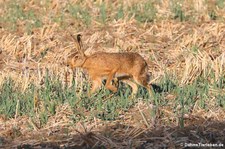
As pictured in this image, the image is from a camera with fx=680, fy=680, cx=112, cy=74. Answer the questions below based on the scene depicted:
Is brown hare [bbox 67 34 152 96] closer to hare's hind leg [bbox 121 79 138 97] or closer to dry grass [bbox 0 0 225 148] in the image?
hare's hind leg [bbox 121 79 138 97]

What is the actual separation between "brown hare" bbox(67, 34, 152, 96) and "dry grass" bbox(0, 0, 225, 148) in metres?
0.37

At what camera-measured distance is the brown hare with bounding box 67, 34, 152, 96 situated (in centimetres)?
920

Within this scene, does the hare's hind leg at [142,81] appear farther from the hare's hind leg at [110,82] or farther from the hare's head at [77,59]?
the hare's head at [77,59]

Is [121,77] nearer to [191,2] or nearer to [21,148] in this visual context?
[21,148]

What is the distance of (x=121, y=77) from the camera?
9609mm

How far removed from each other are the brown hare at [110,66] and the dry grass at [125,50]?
37 centimetres

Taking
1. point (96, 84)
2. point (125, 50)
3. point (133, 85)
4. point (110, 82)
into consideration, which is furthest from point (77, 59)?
point (125, 50)

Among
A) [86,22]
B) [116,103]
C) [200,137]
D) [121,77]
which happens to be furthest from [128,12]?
[200,137]

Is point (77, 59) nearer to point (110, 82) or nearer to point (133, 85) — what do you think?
point (110, 82)

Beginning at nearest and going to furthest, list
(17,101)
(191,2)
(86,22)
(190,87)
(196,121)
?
(196,121) → (17,101) → (190,87) → (86,22) → (191,2)

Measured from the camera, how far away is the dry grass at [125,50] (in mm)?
7543

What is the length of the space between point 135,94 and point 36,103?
53.9 inches

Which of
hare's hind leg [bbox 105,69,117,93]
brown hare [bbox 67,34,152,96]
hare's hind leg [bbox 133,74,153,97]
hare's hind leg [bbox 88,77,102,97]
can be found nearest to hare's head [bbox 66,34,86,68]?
brown hare [bbox 67,34,152,96]

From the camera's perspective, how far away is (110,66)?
30.2 feet
